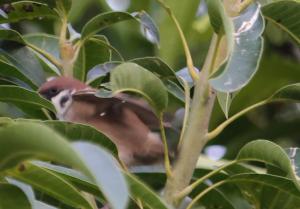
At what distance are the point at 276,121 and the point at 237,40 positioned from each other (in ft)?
5.21

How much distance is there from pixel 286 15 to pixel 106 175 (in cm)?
92

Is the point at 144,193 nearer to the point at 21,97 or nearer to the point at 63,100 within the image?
the point at 21,97

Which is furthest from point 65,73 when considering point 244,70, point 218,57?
point 244,70

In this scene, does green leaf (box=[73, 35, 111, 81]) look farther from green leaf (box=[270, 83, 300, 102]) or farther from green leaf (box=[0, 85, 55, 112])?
green leaf (box=[270, 83, 300, 102])

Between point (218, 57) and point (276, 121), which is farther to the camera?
point (276, 121)

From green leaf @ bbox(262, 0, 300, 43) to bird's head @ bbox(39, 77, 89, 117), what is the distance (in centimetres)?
57

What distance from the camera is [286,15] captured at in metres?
1.77

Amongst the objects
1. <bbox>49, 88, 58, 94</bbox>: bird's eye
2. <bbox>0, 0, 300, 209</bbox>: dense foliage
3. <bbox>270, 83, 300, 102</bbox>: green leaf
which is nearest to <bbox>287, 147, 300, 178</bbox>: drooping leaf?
<bbox>0, 0, 300, 209</bbox>: dense foliage

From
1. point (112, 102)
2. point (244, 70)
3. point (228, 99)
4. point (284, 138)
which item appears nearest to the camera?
point (244, 70)

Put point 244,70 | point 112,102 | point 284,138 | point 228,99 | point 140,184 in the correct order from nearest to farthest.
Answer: point 140,184, point 244,70, point 228,99, point 112,102, point 284,138

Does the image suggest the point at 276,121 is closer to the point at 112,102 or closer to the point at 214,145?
the point at 214,145

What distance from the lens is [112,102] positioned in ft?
7.48

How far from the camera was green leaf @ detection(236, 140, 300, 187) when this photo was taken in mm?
1506

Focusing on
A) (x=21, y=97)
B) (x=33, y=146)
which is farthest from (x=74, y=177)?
(x=33, y=146)
